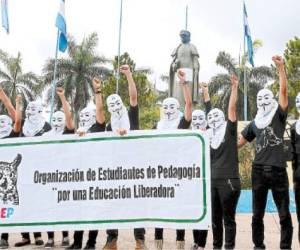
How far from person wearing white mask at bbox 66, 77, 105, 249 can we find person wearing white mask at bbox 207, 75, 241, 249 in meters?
1.26

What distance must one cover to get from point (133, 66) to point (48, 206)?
26.0m

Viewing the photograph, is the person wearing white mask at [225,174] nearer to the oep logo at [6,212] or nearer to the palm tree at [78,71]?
the oep logo at [6,212]

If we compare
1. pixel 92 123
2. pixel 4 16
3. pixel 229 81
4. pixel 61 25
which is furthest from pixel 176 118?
pixel 229 81

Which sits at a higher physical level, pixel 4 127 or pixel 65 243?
pixel 4 127

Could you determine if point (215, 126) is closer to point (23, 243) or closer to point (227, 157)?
point (227, 157)

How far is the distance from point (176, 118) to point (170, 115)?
0.26 ft

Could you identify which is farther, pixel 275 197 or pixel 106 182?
pixel 106 182

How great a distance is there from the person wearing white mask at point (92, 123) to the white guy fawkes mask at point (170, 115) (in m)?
0.69

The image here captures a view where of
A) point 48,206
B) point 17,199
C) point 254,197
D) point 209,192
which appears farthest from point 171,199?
point 17,199

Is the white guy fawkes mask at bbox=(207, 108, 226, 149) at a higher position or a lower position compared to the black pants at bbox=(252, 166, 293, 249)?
higher

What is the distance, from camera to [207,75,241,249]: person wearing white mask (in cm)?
537

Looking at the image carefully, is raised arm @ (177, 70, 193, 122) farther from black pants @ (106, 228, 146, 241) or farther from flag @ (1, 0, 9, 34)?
flag @ (1, 0, 9, 34)

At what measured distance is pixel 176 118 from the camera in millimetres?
5852

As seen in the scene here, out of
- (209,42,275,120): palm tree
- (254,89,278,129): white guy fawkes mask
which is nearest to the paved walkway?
(254,89,278,129): white guy fawkes mask
